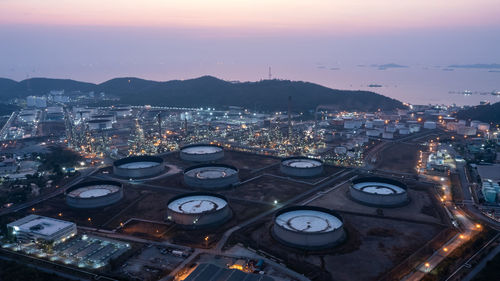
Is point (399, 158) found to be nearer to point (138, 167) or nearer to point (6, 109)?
point (138, 167)

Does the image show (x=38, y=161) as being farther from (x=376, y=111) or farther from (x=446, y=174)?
(x=376, y=111)

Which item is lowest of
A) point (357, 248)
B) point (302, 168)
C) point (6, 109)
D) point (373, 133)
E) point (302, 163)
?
point (357, 248)

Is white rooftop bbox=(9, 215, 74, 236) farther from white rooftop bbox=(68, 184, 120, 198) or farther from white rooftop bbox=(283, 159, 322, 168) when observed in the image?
white rooftop bbox=(283, 159, 322, 168)

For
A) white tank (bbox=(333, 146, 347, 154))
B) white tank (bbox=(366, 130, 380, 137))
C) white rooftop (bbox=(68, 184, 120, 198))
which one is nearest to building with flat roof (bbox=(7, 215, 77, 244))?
white rooftop (bbox=(68, 184, 120, 198))

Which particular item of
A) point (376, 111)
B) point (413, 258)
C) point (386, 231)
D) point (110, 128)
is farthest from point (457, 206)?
point (376, 111)

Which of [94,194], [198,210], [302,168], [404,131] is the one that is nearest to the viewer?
[198,210]

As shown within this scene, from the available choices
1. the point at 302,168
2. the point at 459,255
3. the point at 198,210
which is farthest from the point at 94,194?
the point at 459,255

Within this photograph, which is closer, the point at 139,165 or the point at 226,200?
the point at 226,200
